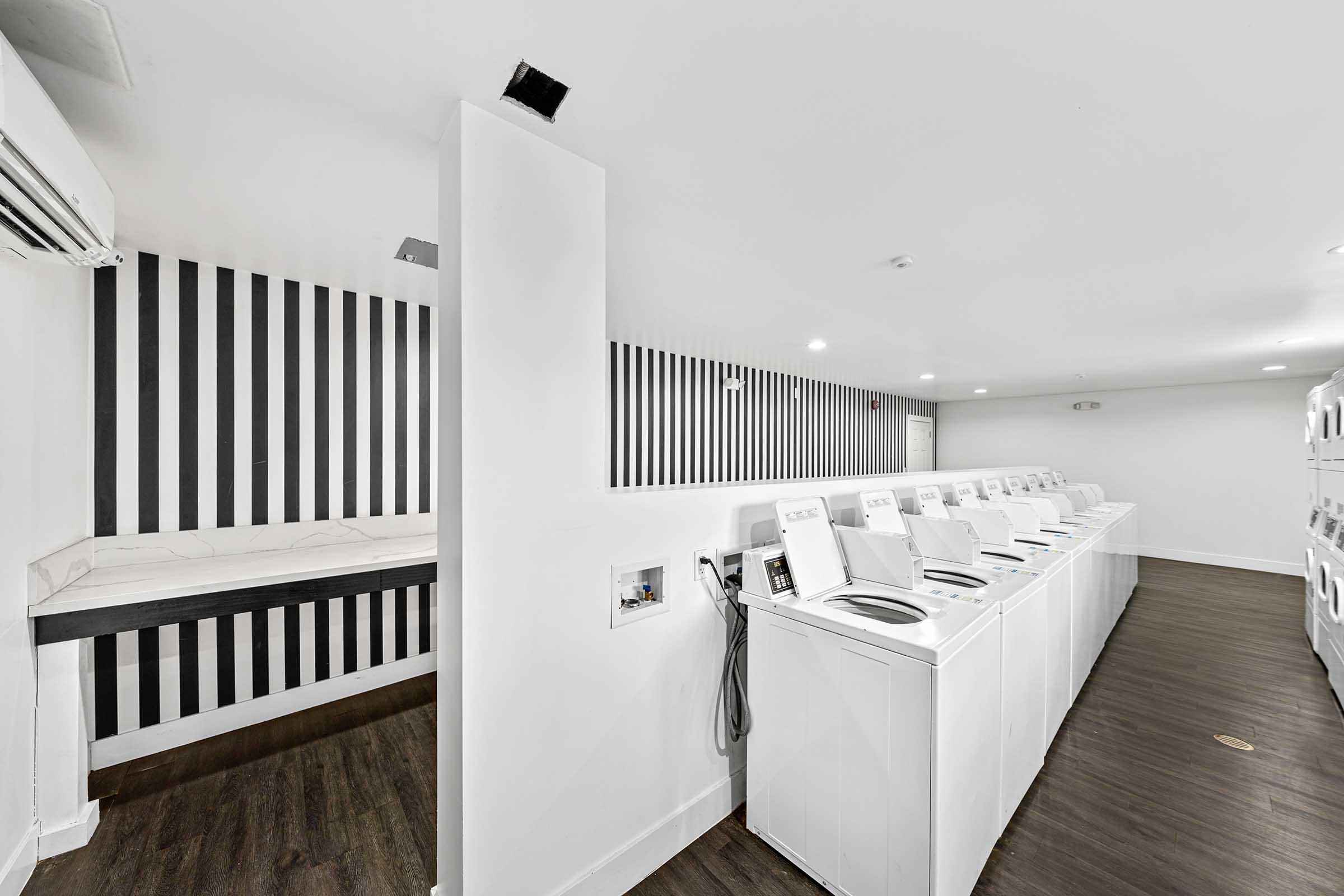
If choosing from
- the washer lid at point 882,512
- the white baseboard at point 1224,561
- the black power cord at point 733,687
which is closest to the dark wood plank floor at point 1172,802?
the black power cord at point 733,687

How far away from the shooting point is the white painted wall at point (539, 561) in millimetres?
1304

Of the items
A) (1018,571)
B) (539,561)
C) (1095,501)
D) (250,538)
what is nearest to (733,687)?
(539,561)

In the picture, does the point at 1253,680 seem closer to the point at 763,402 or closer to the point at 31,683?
the point at 763,402

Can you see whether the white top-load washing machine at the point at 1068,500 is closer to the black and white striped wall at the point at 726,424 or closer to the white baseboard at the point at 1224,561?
the black and white striped wall at the point at 726,424

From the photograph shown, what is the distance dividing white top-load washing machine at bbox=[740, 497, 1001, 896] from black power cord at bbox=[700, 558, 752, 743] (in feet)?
0.21

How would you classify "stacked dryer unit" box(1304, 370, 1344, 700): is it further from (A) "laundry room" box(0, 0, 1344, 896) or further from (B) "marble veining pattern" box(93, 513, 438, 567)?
(B) "marble veining pattern" box(93, 513, 438, 567)

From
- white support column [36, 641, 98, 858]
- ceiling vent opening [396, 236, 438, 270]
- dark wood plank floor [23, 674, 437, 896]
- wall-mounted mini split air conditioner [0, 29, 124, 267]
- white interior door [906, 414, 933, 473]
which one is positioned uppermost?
ceiling vent opening [396, 236, 438, 270]

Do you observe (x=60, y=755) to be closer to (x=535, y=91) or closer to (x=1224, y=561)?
(x=535, y=91)

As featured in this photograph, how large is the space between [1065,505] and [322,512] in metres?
5.48

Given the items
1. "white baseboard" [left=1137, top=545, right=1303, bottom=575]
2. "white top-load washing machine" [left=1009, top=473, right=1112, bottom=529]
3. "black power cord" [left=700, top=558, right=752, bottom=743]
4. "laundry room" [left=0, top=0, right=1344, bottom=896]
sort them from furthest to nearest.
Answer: "white baseboard" [left=1137, top=545, right=1303, bottom=575] < "white top-load washing machine" [left=1009, top=473, right=1112, bottom=529] < "black power cord" [left=700, top=558, right=752, bottom=743] < "laundry room" [left=0, top=0, right=1344, bottom=896]

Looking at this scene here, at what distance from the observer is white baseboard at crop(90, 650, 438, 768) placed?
233 cm

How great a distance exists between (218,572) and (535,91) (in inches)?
96.7

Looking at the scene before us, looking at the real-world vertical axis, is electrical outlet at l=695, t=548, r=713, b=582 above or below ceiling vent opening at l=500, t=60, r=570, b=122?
below

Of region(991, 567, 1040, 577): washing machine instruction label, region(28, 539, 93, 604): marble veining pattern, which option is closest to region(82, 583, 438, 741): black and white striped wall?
region(28, 539, 93, 604): marble veining pattern
